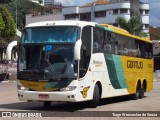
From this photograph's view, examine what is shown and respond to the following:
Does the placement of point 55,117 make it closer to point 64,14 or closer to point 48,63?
point 48,63

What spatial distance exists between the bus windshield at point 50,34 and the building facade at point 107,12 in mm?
77134

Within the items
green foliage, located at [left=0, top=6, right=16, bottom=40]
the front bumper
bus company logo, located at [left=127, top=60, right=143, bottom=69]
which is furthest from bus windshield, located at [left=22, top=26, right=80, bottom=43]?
green foliage, located at [left=0, top=6, right=16, bottom=40]

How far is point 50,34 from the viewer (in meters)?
17.0

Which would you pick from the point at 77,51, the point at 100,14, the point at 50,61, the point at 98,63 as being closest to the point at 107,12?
the point at 100,14

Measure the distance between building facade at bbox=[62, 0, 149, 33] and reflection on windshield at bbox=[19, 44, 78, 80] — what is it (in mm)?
77601

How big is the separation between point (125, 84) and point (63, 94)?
6401 mm

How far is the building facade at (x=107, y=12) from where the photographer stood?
9769 cm

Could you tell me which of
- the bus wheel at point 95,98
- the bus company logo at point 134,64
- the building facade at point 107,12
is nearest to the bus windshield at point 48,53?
the bus wheel at point 95,98

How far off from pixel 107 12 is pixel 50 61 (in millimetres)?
85881

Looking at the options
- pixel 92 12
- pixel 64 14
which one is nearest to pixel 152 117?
pixel 92 12

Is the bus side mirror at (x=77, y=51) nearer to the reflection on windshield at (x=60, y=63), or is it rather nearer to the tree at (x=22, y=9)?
the reflection on windshield at (x=60, y=63)

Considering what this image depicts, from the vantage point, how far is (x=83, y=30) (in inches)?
672

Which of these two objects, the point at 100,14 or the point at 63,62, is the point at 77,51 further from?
the point at 100,14

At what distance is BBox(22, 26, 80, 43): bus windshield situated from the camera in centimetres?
1675
